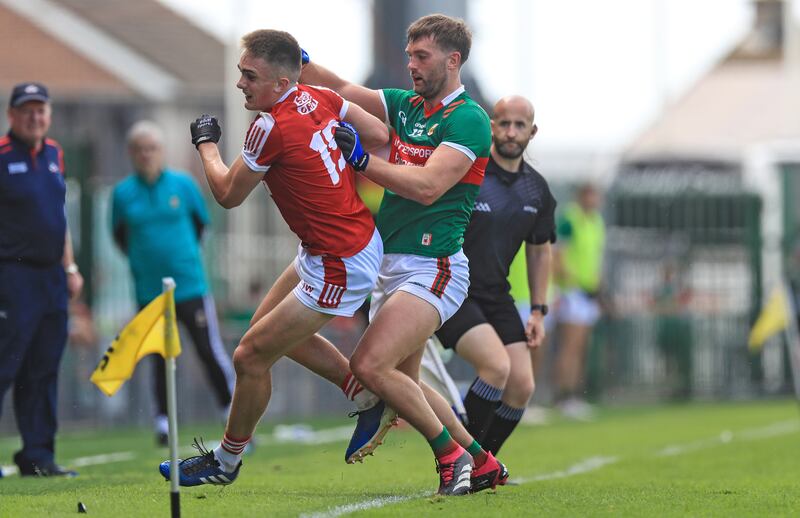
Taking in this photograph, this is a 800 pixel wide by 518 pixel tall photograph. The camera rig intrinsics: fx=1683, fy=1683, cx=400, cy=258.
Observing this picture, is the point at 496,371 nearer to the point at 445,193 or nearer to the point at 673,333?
the point at 445,193

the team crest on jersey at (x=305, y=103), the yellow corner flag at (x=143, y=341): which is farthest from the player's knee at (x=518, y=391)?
the yellow corner flag at (x=143, y=341)

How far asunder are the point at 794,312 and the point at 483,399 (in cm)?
1185

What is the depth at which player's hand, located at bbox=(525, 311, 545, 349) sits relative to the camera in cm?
976

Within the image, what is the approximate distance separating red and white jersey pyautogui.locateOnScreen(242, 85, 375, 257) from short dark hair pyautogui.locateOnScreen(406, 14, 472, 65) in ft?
1.65

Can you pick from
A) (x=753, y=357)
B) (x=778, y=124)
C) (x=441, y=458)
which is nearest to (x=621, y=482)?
(x=441, y=458)

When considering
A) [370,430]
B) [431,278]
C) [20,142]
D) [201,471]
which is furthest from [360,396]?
[20,142]

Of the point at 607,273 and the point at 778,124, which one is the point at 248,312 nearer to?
the point at 607,273

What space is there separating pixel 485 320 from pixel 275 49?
2432mm

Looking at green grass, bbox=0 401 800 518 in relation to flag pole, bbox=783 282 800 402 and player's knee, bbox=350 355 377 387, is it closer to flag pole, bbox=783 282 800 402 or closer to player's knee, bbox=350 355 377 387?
player's knee, bbox=350 355 377 387

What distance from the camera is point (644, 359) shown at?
71.7 ft

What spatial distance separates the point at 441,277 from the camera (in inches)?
325

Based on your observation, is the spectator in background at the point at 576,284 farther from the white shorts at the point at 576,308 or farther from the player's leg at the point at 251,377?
the player's leg at the point at 251,377

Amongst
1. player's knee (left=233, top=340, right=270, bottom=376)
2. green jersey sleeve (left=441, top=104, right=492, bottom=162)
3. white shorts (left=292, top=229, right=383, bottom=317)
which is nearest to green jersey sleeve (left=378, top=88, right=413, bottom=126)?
green jersey sleeve (left=441, top=104, right=492, bottom=162)

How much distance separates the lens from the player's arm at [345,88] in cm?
856
